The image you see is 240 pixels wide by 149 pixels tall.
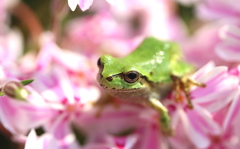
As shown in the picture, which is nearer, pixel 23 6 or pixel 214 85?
pixel 214 85

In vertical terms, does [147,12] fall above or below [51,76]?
above

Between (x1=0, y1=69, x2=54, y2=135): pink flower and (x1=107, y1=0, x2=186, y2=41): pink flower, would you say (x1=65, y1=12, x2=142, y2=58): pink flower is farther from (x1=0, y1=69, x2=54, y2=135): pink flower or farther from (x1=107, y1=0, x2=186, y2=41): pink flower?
(x1=0, y1=69, x2=54, y2=135): pink flower

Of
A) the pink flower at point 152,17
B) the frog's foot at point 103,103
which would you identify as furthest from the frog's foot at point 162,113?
the pink flower at point 152,17

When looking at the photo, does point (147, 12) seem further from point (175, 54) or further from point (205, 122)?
point (205, 122)

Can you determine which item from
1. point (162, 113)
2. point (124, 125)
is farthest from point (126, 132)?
point (162, 113)

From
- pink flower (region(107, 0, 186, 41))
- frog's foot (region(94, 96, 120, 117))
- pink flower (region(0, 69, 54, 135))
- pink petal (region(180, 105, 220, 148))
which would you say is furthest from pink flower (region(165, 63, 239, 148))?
pink flower (region(107, 0, 186, 41))

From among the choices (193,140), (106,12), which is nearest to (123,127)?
(193,140)
